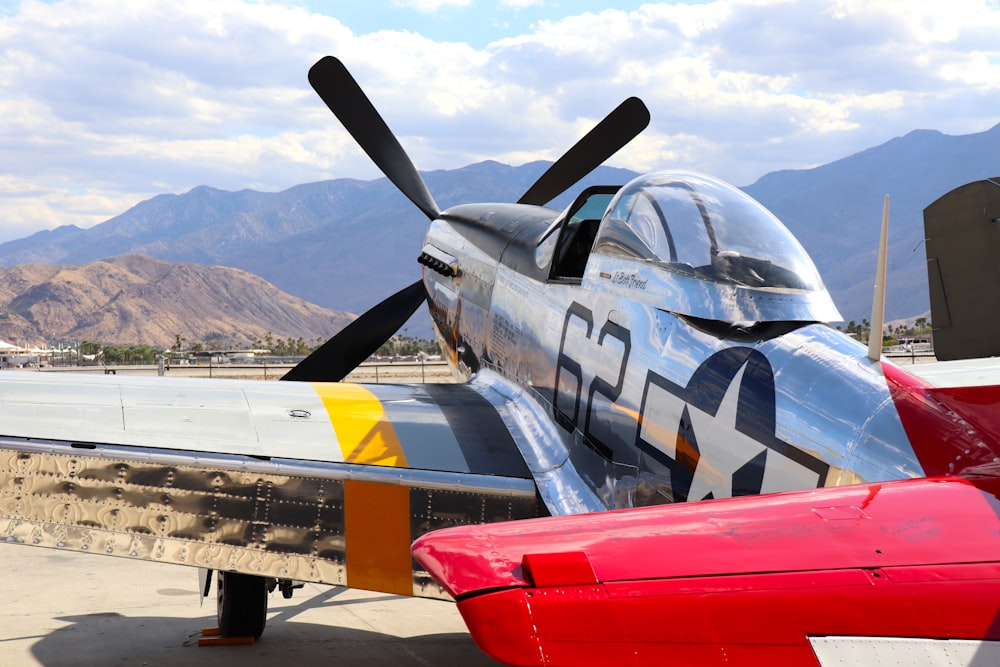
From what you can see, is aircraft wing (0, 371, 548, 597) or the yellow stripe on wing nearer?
aircraft wing (0, 371, 548, 597)

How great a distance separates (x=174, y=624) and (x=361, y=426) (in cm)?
243

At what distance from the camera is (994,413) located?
2.50 metres

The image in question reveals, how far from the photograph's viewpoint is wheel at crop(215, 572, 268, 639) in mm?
6113

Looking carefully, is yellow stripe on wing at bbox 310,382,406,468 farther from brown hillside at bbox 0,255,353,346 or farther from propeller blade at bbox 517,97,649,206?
brown hillside at bbox 0,255,353,346

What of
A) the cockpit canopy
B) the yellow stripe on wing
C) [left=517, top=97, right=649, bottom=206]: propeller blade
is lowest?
the yellow stripe on wing

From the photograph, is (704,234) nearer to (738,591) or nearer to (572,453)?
(572,453)

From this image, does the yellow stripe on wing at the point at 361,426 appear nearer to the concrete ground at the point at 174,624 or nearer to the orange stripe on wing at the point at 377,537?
the orange stripe on wing at the point at 377,537

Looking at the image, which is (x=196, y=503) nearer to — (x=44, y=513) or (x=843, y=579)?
(x=44, y=513)

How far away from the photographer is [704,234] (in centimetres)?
408

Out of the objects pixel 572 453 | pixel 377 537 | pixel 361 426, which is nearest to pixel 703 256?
pixel 572 453

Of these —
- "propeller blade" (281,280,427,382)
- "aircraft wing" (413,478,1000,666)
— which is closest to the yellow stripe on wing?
"propeller blade" (281,280,427,382)

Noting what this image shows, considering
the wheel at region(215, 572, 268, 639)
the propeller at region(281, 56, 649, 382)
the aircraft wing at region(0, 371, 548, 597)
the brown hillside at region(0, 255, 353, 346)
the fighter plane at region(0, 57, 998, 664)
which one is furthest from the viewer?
the brown hillside at region(0, 255, 353, 346)

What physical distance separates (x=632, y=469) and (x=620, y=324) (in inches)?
26.1

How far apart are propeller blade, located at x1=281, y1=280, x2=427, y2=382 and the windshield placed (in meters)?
4.34
